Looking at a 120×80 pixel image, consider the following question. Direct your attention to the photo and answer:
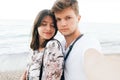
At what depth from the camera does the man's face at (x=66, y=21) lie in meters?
1.41

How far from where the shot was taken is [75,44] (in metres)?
1.32

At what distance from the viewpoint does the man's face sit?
1.41m

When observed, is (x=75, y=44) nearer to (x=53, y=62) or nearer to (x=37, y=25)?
(x=53, y=62)

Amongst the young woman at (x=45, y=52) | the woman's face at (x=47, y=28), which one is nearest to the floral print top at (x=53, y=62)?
the young woman at (x=45, y=52)

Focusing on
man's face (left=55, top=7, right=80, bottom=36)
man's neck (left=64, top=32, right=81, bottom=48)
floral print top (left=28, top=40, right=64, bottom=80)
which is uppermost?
man's face (left=55, top=7, right=80, bottom=36)

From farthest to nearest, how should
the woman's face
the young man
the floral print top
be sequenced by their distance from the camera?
1. the woman's face
2. the floral print top
3. the young man

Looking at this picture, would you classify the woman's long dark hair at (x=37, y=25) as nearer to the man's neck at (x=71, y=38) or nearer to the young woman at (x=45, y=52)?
the young woman at (x=45, y=52)

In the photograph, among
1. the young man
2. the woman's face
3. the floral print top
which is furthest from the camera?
the woman's face

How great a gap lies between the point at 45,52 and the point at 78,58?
0.19 meters

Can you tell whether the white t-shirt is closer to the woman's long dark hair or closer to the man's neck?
the man's neck

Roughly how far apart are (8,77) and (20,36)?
7.12 metres

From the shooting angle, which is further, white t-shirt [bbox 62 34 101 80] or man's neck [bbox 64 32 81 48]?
man's neck [bbox 64 32 81 48]

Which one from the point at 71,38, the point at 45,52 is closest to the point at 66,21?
the point at 71,38

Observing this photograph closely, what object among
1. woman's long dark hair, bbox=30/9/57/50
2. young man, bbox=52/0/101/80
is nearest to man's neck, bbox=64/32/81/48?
young man, bbox=52/0/101/80
